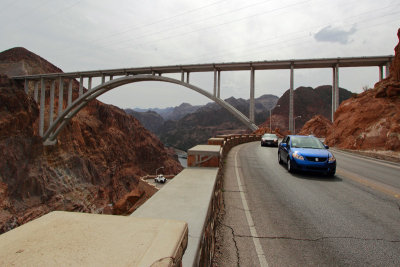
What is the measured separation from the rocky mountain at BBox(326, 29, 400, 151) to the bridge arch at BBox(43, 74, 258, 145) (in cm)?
1281

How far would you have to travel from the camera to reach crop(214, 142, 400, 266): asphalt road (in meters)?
3.17

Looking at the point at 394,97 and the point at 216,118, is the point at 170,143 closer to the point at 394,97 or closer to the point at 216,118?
the point at 216,118

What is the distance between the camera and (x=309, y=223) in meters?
4.27

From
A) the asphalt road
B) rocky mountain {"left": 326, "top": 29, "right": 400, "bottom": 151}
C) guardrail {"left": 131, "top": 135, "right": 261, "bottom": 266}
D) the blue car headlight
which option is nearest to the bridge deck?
rocky mountain {"left": 326, "top": 29, "right": 400, "bottom": 151}

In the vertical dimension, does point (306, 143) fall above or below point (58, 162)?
above

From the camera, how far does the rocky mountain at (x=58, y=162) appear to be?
31219 millimetres

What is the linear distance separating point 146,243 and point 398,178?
33.4 feet

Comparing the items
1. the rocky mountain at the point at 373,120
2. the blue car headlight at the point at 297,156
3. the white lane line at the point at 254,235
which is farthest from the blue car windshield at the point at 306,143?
the rocky mountain at the point at 373,120

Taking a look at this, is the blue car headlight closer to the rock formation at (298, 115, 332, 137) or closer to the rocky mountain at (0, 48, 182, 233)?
the rocky mountain at (0, 48, 182, 233)

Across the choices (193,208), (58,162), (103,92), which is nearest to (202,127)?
(58,162)

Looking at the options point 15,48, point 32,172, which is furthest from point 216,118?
point 32,172

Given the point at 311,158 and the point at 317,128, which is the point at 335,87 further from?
the point at 311,158

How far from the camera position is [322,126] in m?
41.8

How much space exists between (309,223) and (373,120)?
19368mm
